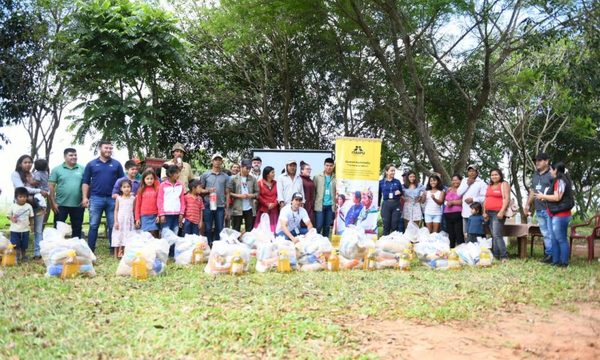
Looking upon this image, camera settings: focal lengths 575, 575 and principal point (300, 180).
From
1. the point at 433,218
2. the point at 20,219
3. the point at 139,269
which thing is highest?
the point at 433,218

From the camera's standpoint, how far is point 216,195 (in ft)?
31.1

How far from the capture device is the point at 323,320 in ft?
15.0

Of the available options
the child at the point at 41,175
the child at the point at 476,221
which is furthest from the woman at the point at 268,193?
the child at the point at 41,175

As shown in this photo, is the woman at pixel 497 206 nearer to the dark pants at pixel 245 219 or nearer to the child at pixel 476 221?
the child at pixel 476 221

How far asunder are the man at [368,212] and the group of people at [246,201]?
0.02 metres

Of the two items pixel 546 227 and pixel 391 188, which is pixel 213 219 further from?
pixel 546 227

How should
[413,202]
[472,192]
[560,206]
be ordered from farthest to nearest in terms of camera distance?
[413,202], [472,192], [560,206]

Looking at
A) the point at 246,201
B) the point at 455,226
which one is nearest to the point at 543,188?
the point at 455,226

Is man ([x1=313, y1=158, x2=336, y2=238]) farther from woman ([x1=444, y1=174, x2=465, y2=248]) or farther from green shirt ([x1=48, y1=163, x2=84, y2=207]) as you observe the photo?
green shirt ([x1=48, y1=163, x2=84, y2=207])

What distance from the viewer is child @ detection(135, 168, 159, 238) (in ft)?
27.7

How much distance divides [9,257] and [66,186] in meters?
1.41

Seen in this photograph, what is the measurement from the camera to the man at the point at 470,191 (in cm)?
938

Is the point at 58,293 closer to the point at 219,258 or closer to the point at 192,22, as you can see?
the point at 219,258

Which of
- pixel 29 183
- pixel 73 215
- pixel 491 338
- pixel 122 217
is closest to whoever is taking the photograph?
pixel 491 338
